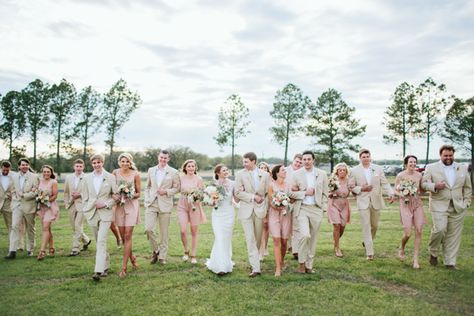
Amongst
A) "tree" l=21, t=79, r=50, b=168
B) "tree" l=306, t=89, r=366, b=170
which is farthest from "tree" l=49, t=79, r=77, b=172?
"tree" l=306, t=89, r=366, b=170

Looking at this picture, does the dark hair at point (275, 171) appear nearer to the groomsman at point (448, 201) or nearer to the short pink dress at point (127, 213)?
the short pink dress at point (127, 213)

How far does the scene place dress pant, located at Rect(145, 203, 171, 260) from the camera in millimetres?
9570

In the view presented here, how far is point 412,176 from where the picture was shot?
9477mm

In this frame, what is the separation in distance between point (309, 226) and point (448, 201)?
11.7 feet

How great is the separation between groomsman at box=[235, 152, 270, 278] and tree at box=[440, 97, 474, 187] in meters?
31.9

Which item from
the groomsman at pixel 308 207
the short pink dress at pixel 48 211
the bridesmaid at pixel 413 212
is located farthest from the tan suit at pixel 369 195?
the short pink dress at pixel 48 211

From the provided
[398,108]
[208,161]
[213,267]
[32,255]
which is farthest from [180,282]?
[208,161]

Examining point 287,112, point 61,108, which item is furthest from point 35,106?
point 287,112

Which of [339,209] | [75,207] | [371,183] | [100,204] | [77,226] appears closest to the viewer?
[100,204]

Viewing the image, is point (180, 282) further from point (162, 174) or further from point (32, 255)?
point (32, 255)

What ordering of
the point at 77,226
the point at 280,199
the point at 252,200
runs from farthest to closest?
the point at 77,226 → the point at 252,200 → the point at 280,199

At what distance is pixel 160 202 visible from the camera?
9.70 metres

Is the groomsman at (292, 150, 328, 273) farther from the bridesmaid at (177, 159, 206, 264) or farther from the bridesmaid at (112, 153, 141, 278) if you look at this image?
the bridesmaid at (112, 153, 141, 278)

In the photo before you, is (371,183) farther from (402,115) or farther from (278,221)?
Answer: (402,115)
